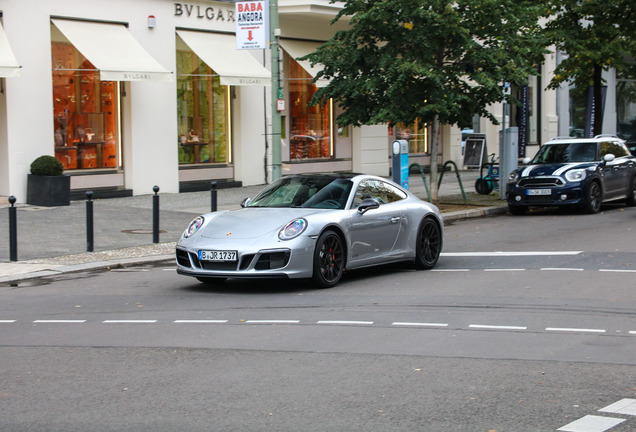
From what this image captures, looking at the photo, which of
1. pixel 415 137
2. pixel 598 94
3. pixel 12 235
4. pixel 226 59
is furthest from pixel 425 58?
pixel 415 137

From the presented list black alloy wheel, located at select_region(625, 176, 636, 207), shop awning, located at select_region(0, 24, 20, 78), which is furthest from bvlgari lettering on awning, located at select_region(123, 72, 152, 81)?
black alloy wheel, located at select_region(625, 176, 636, 207)

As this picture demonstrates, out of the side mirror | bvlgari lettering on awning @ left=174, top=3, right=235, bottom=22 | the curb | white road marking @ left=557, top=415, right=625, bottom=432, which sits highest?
bvlgari lettering on awning @ left=174, top=3, right=235, bottom=22

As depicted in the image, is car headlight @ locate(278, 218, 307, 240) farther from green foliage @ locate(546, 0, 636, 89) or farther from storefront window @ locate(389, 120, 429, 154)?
storefront window @ locate(389, 120, 429, 154)

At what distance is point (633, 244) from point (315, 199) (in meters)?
5.77

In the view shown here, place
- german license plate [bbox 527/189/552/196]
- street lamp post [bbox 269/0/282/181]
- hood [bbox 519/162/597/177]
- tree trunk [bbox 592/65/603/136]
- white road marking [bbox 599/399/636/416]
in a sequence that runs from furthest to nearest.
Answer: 1. tree trunk [bbox 592/65/603/136]
2. hood [bbox 519/162/597/177]
3. german license plate [bbox 527/189/552/196]
4. street lamp post [bbox 269/0/282/181]
5. white road marking [bbox 599/399/636/416]

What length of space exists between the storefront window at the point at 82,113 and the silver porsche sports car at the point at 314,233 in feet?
37.0

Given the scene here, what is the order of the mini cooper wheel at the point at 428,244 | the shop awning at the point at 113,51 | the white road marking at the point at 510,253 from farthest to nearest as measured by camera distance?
the shop awning at the point at 113,51 < the white road marking at the point at 510,253 < the mini cooper wheel at the point at 428,244

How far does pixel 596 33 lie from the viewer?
88.2 feet

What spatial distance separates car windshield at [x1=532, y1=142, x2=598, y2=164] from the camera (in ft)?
67.9

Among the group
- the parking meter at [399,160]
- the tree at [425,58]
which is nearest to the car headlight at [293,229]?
the tree at [425,58]

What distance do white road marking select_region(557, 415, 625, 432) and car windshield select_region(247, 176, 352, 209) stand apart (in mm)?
6173

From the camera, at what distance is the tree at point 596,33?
1025 inches

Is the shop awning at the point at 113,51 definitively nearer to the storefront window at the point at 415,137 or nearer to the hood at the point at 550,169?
the hood at the point at 550,169

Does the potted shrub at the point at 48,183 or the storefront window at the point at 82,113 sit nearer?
the potted shrub at the point at 48,183
